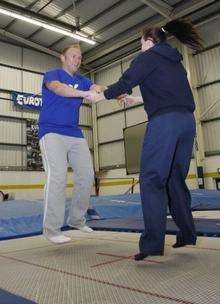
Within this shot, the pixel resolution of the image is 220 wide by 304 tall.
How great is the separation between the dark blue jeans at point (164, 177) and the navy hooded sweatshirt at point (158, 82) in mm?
69

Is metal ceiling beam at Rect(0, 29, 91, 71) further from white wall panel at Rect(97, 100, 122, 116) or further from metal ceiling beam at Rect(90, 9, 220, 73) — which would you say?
white wall panel at Rect(97, 100, 122, 116)

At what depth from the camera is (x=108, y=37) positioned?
12430 mm

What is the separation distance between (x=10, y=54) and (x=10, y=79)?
956mm

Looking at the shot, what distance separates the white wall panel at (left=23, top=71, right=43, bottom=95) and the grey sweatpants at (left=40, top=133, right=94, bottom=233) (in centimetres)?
1014

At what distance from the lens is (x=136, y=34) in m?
11.8

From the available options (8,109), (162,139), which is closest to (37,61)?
(8,109)

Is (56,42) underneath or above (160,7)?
above

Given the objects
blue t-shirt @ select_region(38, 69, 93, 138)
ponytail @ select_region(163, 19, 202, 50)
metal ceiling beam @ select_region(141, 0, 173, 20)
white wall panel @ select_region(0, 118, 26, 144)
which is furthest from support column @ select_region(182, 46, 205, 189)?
ponytail @ select_region(163, 19, 202, 50)

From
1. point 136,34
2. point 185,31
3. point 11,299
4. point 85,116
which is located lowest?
point 11,299

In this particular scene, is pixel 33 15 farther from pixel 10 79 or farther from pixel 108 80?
pixel 108 80

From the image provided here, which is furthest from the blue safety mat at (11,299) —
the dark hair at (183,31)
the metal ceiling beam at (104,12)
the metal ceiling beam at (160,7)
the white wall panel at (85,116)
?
the white wall panel at (85,116)

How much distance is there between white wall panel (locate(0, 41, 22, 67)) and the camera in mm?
12000

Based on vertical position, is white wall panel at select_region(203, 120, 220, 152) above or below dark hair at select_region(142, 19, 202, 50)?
above

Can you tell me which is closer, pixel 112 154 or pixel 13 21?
pixel 13 21
